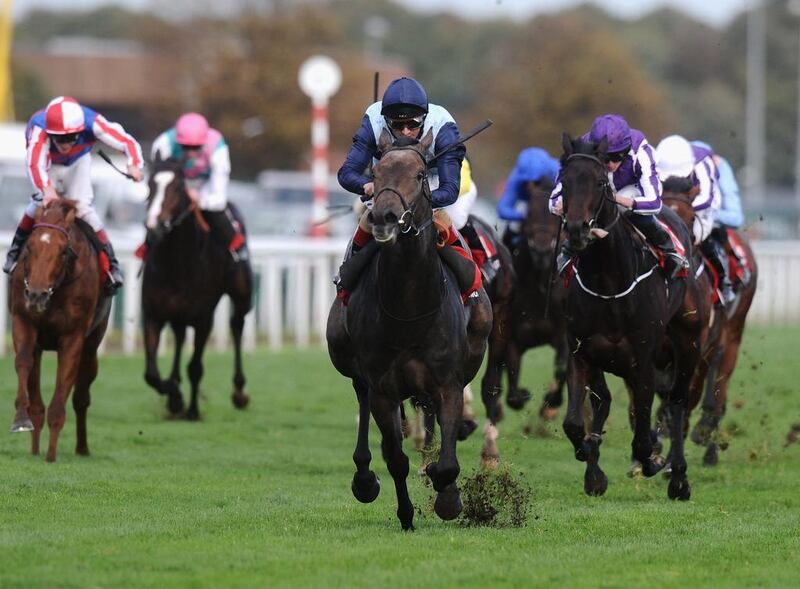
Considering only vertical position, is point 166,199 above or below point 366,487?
above

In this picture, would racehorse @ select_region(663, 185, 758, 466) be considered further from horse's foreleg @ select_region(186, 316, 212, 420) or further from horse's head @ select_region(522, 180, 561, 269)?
horse's foreleg @ select_region(186, 316, 212, 420)

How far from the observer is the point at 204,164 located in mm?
13305

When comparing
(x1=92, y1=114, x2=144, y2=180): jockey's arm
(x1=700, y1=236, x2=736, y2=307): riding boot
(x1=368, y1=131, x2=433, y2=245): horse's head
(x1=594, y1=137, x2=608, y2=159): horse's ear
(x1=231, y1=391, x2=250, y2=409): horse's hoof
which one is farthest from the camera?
(x1=231, y1=391, x2=250, y2=409): horse's hoof

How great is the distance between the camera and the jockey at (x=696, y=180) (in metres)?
10.9

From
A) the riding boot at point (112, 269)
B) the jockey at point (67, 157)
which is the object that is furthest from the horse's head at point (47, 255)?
the riding boot at point (112, 269)

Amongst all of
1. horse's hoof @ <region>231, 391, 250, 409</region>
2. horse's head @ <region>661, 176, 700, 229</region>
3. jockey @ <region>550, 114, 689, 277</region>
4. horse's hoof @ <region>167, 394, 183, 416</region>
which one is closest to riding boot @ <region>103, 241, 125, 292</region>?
horse's hoof @ <region>167, 394, 183, 416</region>

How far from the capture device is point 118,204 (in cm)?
2502

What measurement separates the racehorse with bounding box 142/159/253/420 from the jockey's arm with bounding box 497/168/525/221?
2354 mm

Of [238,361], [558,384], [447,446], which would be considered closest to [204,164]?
[238,361]

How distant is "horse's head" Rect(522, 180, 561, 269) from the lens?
1223cm

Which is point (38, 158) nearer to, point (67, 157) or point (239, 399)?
point (67, 157)

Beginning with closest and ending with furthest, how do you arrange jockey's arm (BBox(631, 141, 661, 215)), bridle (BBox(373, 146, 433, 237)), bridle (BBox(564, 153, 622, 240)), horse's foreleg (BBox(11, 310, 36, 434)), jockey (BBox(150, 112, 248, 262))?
bridle (BBox(373, 146, 433, 237)), bridle (BBox(564, 153, 622, 240)), jockey's arm (BBox(631, 141, 661, 215)), horse's foreleg (BBox(11, 310, 36, 434)), jockey (BBox(150, 112, 248, 262))

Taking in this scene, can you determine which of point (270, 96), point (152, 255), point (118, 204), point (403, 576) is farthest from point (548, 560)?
point (270, 96)

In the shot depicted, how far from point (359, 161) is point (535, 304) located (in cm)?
527
